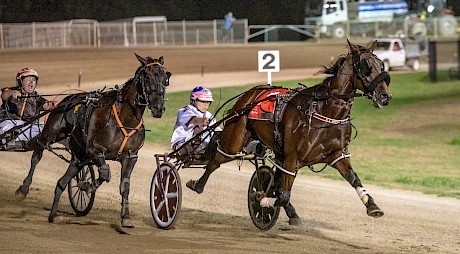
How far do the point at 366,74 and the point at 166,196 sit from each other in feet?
8.39

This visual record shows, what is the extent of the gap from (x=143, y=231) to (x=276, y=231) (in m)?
1.40

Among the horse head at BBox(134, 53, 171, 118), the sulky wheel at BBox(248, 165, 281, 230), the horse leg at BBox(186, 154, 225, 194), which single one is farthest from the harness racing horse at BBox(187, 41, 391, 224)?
the horse head at BBox(134, 53, 171, 118)

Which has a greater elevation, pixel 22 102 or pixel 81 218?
pixel 22 102

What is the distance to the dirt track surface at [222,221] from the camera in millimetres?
9258

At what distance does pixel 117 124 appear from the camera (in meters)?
10.4

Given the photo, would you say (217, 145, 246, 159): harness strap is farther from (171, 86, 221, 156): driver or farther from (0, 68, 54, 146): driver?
(0, 68, 54, 146): driver

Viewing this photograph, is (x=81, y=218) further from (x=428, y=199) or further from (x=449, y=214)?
(x=428, y=199)

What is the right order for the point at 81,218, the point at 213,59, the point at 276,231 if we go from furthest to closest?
the point at 213,59 → the point at 81,218 → the point at 276,231

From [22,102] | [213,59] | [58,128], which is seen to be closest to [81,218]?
[58,128]

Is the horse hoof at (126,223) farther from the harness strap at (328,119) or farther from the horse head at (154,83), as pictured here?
the harness strap at (328,119)

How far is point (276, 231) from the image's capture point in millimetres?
10492

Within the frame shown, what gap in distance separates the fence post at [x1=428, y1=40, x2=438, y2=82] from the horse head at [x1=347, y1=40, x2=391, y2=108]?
24.6 meters

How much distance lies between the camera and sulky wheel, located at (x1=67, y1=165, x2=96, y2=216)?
11.4 m

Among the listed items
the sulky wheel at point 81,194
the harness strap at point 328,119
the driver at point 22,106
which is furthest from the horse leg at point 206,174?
the driver at point 22,106
